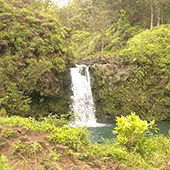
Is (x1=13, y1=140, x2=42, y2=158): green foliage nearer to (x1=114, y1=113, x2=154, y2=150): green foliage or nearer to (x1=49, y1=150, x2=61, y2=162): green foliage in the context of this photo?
(x1=49, y1=150, x2=61, y2=162): green foliage

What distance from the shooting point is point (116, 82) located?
1809 centimetres

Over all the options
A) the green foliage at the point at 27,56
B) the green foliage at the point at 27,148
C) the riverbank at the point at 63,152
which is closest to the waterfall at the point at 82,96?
the green foliage at the point at 27,56

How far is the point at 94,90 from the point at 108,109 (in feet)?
5.22

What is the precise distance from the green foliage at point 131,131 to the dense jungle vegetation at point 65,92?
2 cm

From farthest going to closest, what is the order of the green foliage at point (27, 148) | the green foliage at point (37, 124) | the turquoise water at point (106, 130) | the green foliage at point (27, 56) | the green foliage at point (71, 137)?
1. the green foliage at point (27, 56)
2. the turquoise water at point (106, 130)
3. the green foliage at point (37, 124)
4. the green foliage at point (71, 137)
5. the green foliage at point (27, 148)

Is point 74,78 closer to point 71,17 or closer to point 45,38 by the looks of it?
point 45,38

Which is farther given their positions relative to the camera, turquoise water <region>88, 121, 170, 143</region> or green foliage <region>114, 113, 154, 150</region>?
turquoise water <region>88, 121, 170, 143</region>

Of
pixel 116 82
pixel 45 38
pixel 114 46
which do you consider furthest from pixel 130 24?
pixel 45 38

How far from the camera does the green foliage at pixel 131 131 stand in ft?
17.2

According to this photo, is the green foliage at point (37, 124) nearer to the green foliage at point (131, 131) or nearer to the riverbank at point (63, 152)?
the riverbank at point (63, 152)

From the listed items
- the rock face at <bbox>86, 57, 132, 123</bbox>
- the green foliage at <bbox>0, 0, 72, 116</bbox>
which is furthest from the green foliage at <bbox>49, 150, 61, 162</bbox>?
the rock face at <bbox>86, 57, 132, 123</bbox>

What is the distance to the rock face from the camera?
1783cm

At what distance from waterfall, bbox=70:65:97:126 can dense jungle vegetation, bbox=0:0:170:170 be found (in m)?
0.42

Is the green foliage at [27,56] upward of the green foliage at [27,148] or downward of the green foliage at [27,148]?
upward
